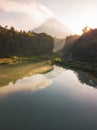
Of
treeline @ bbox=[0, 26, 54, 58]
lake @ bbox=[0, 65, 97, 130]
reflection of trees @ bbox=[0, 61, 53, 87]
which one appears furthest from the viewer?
treeline @ bbox=[0, 26, 54, 58]

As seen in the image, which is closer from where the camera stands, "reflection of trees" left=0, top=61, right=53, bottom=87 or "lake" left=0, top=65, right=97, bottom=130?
"lake" left=0, top=65, right=97, bottom=130

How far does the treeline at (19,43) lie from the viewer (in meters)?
78.9

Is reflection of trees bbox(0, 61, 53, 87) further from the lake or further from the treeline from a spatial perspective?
the treeline

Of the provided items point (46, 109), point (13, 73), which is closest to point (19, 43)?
point (13, 73)

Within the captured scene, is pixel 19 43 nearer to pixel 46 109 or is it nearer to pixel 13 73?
pixel 13 73

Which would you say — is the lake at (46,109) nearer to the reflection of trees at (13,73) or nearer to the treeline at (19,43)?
the reflection of trees at (13,73)

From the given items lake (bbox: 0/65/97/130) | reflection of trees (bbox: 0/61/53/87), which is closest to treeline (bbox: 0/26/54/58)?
reflection of trees (bbox: 0/61/53/87)

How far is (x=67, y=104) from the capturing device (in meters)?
24.6

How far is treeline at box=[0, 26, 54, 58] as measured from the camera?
78875 millimetres

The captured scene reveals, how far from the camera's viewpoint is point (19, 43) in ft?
286

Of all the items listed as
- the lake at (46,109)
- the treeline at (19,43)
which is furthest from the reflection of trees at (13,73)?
the treeline at (19,43)

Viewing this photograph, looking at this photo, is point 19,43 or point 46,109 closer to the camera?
point 46,109

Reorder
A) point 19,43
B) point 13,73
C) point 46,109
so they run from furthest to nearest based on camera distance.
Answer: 1. point 19,43
2. point 13,73
3. point 46,109

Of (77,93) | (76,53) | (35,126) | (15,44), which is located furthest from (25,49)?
(35,126)
